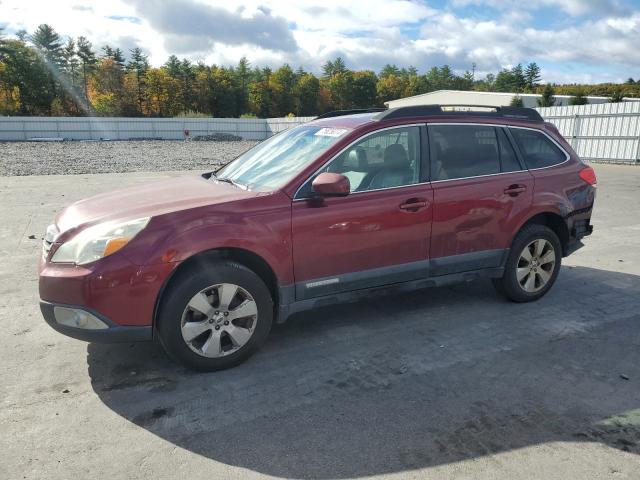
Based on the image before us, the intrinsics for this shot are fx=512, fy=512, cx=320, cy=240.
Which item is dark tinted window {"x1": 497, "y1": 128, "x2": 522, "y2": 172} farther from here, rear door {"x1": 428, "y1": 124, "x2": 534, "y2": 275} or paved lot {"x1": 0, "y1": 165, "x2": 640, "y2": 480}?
paved lot {"x1": 0, "y1": 165, "x2": 640, "y2": 480}

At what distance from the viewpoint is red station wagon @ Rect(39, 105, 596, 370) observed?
3.35 meters

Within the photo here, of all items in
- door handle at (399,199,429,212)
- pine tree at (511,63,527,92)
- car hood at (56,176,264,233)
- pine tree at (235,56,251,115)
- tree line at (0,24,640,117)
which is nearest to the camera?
car hood at (56,176,264,233)

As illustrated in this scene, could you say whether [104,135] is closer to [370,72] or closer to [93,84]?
[93,84]

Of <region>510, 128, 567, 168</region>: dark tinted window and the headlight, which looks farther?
<region>510, 128, 567, 168</region>: dark tinted window

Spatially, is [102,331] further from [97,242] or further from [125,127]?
[125,127]

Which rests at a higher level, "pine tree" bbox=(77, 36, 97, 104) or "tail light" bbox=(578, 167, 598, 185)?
"pine tree" bbox=(77, 36, 97, 104)

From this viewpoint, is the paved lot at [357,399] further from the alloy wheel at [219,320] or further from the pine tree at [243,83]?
the pine tree at [243,83]

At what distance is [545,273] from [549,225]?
1.62ft

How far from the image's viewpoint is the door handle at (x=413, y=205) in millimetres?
4174

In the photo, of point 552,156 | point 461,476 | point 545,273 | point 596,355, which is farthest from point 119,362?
point 552,156

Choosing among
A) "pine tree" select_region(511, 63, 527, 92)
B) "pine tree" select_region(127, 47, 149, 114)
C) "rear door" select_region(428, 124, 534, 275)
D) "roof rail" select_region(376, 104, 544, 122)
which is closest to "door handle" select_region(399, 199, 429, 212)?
"rear door" select_region(428, 124, 534, 275)

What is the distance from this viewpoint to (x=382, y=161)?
427cm

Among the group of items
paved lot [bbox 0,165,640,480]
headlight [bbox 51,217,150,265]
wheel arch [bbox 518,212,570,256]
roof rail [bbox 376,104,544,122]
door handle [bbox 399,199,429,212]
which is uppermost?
roof rail [bbox 376,104,544,122]

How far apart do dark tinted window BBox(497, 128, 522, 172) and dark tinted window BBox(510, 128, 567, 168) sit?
0.12 metres
